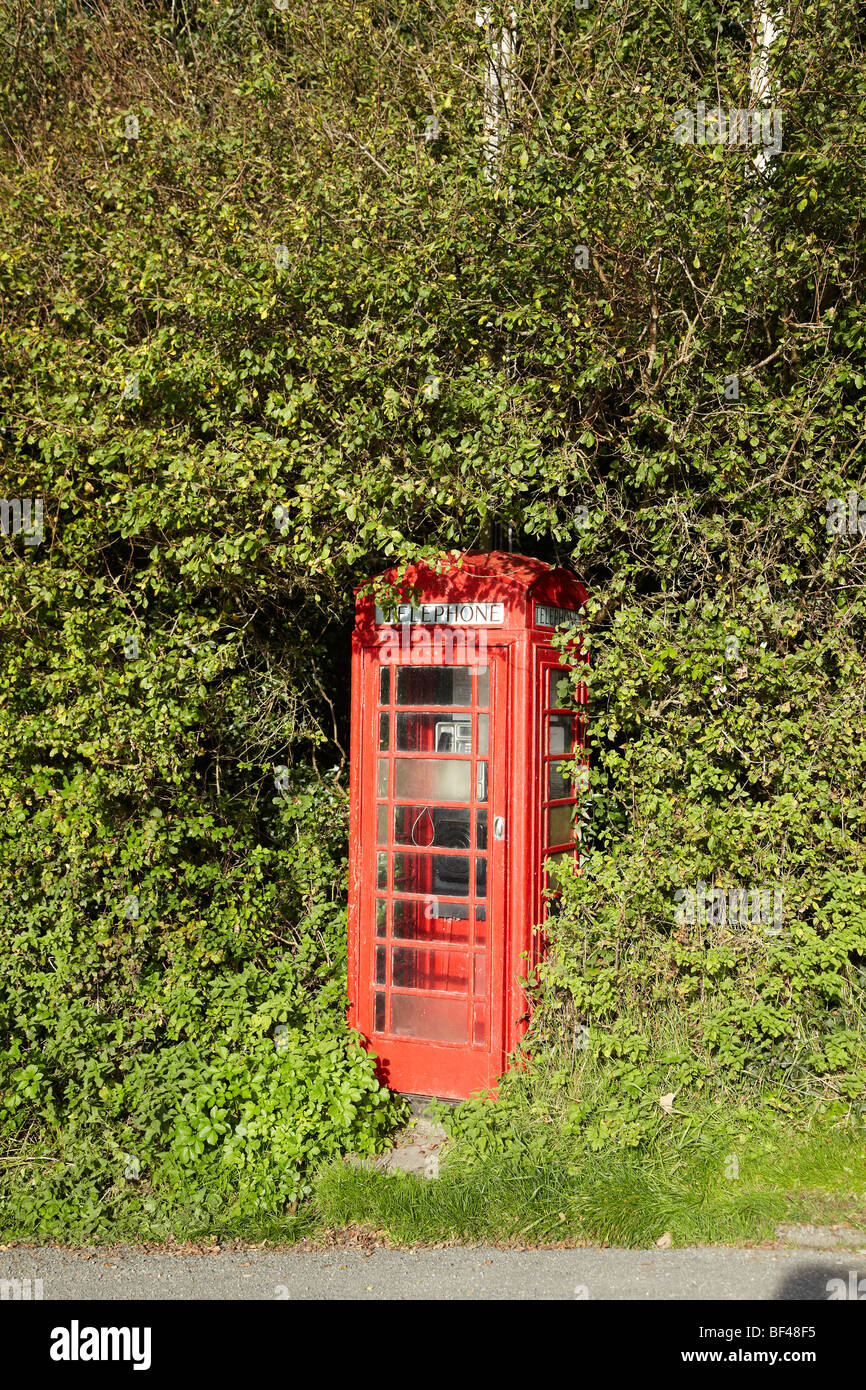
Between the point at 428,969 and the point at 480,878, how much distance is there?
22.5 inches

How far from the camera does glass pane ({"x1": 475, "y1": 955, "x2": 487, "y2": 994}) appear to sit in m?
4.97

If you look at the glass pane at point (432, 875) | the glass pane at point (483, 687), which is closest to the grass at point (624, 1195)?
the glass pane at point (432, 875)

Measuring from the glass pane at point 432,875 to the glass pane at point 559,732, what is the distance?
30.2 inches

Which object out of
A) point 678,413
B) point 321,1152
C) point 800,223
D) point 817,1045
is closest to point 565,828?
point 817,1045

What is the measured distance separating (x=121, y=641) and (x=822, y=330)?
4.23 meters

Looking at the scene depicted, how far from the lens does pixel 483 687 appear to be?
4.99 metres

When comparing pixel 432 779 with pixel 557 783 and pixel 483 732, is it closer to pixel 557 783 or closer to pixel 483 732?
pixel 483 732

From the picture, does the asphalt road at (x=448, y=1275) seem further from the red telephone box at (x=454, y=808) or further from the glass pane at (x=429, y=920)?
the glass pane at (x=429, y=920)

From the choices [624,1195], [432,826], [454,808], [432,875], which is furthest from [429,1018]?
[624,1195]

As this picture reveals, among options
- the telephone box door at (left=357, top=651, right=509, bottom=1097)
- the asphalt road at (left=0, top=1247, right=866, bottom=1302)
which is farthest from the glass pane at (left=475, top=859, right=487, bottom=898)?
the asphalt road at (left=0, top=1247, right=866, bottom=1302)

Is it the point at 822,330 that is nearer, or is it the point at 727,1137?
the point at 727,1137

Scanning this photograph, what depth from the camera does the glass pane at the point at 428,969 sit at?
5047mm

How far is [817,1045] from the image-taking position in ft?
15.8

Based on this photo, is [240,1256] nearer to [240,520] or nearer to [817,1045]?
[817,1045]
